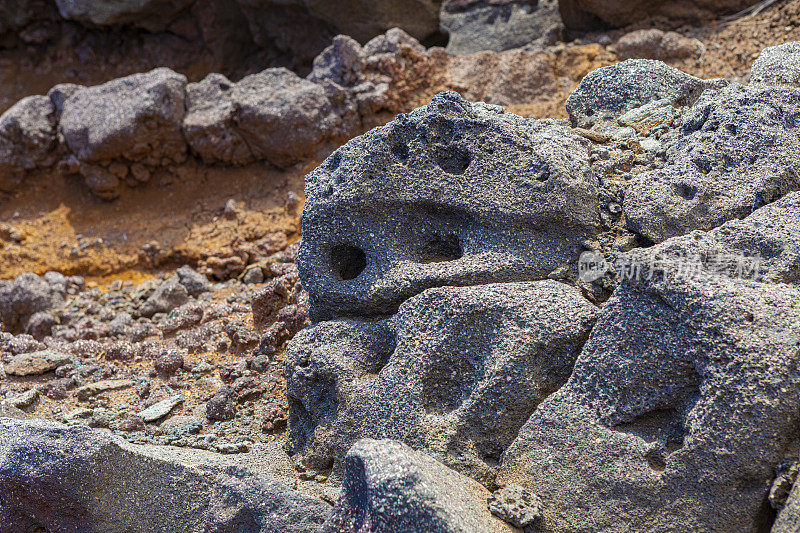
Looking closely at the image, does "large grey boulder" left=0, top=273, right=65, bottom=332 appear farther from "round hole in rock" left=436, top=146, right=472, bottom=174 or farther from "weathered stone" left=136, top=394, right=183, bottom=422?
"round hole in rock" left=436, top=146, right=472, bottom=174

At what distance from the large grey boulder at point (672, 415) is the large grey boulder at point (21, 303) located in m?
3.70

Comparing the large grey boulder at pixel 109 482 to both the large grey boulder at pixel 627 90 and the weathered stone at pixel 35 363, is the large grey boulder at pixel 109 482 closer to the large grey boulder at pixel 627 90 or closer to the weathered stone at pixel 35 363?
the weathered stone at pixel 35 363

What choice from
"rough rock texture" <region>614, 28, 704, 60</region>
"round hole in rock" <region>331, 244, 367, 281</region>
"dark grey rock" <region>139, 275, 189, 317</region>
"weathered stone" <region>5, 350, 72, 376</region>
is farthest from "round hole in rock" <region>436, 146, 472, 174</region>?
"rough rock texture" <region>614, 28, 704, 60</region>

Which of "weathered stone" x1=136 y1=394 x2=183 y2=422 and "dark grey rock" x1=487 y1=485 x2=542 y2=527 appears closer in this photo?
"dark grey rock" x1=487 y1=485 x2=542 y2=527

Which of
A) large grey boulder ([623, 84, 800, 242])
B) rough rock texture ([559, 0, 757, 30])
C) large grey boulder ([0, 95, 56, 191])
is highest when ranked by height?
rough rock texture ([559, 0, 757, 30])

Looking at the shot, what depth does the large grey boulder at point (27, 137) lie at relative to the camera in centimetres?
622

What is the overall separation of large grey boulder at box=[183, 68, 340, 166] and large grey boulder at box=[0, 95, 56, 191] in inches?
45.9

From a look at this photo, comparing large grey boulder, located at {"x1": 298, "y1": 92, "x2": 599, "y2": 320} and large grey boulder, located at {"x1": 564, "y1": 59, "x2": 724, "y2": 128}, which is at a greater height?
large grey boulder, located at {"x1": 564, "y1": 59, "x2": 724, "y2": 128}

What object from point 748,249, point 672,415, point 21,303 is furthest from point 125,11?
point 672,415

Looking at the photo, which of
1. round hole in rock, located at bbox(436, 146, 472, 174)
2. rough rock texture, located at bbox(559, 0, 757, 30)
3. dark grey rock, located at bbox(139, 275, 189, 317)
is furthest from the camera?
rough rock texture, located at bbox(559, 0, 757, 30)

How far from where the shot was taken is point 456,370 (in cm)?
258

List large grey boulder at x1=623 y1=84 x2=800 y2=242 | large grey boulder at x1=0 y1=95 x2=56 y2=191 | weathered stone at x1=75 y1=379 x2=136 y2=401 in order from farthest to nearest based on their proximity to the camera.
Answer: large grey boulder at x1=0 y1=95 x2=56 y2=191 < weathered stone at x1=75 y1=379 x2=136 y2=401 < large grey boulder at x1=623 y1=84 x2=800 y2=242

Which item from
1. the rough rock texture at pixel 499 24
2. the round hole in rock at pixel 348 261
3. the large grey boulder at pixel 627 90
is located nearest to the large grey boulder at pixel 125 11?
the rough rock texture at pixel 499 24

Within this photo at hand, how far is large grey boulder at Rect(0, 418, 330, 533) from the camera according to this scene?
2.65 meters
